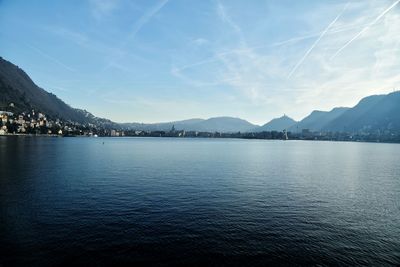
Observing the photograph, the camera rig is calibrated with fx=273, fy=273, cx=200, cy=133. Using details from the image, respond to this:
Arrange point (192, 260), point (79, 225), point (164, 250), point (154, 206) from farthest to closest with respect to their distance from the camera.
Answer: point (154, 206) < point (79, 225) < point (164, 250) < point (192, 260)

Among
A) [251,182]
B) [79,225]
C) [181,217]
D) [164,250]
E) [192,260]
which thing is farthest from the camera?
[251,182]

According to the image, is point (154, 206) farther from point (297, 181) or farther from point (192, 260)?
point (297, 181)

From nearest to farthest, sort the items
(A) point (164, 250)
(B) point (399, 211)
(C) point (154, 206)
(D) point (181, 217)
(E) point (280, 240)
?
(A) point (164, 250) → (E) point (280, 240) → (D) point (181, 217) → (C) point (154, 206) → (B) point (399, 211)

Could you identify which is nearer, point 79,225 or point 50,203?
point 79,225

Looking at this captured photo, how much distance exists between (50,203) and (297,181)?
61552mm

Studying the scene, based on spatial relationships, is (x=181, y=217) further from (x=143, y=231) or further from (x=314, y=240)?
(x=314, y=240)

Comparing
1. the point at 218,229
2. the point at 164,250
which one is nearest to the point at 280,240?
the point at 218,229

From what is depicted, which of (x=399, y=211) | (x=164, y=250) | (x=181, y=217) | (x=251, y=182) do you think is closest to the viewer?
(x=164, y=250)

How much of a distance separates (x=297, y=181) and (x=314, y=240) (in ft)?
146

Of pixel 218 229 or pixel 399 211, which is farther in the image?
pixel 399 211

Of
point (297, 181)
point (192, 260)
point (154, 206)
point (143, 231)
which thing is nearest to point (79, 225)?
point (143, 231)

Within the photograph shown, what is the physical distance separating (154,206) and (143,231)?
11230 millimetres

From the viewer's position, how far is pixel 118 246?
1229 inches

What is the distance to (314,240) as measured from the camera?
35.0 meters
